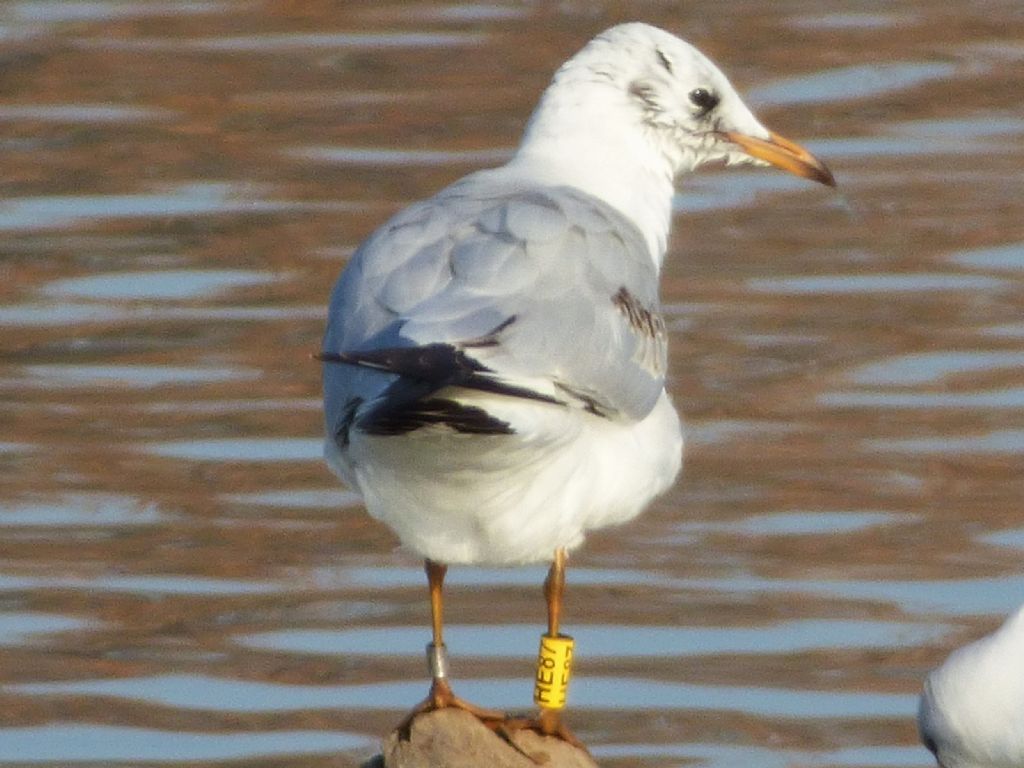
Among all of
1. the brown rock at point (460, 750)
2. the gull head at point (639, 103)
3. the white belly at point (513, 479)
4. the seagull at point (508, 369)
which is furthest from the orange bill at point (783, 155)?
the brown rock at point (460, 750)

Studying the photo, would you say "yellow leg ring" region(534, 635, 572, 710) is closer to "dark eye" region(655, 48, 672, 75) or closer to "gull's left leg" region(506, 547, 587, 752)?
"gull's left leg" region(506, 547, 587, 752)

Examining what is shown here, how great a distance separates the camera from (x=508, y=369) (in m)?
6.19

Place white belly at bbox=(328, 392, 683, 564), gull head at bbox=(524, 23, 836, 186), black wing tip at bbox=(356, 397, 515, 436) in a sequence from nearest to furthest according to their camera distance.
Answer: black wing tip at bbox=(356, 397, 515, 436) < white belly at bbox=(328, 392, 683, 564) < gull head at bbox=(524, 23, 836, 186)

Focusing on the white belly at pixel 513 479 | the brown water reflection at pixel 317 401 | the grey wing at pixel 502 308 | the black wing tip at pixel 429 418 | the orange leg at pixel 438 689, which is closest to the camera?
the black wing tip at pixel 429 418

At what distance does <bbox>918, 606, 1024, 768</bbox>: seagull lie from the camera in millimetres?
7012

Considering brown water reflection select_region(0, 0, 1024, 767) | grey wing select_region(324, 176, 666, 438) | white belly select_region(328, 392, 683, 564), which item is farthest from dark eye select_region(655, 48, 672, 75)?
brown water reflection select_region(0, 0, 1024, 767)

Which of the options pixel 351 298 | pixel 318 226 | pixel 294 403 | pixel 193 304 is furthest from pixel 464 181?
pixel 318 226

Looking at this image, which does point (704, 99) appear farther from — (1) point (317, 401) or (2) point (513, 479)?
(1) point (317, 401)

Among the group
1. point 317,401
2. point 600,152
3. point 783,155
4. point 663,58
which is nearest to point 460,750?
point 600,152

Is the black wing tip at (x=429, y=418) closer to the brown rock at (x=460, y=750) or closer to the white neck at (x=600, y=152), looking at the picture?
the brown rock at (x=460, y=750)

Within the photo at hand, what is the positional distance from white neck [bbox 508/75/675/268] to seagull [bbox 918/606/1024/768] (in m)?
1.17

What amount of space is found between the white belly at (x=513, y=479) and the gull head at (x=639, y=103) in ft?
2.79

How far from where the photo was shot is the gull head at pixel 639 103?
7527mm

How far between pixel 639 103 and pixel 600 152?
0.18 meters
